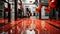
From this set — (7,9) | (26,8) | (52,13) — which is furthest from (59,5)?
(26,8)

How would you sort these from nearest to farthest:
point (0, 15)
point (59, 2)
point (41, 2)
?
point (0, 15)
point (59, 2)
point (41, 2)

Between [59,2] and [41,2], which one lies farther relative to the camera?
[41,2]

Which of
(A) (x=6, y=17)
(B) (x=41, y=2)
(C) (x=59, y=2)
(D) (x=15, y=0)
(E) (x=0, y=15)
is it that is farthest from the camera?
(B) (x=41, y=2)

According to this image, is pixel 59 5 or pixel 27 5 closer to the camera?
pixel 59 5

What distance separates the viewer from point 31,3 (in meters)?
27.4

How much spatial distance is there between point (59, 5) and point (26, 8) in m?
20.6

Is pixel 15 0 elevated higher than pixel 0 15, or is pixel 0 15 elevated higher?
pixel 15 0

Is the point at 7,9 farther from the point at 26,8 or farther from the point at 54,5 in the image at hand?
the point at 26,8

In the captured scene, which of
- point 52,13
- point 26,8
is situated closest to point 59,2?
point 52,13

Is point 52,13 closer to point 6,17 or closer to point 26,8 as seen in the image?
point 6,17

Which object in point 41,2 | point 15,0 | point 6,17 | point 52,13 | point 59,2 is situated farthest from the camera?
point 41,2

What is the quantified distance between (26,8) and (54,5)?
20.5 metres

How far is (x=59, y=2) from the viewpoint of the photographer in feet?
21.5

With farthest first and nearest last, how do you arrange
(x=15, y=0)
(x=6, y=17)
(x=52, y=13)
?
(x=52, y=13)
(x=15, y=0)
(x=6, y=17)
